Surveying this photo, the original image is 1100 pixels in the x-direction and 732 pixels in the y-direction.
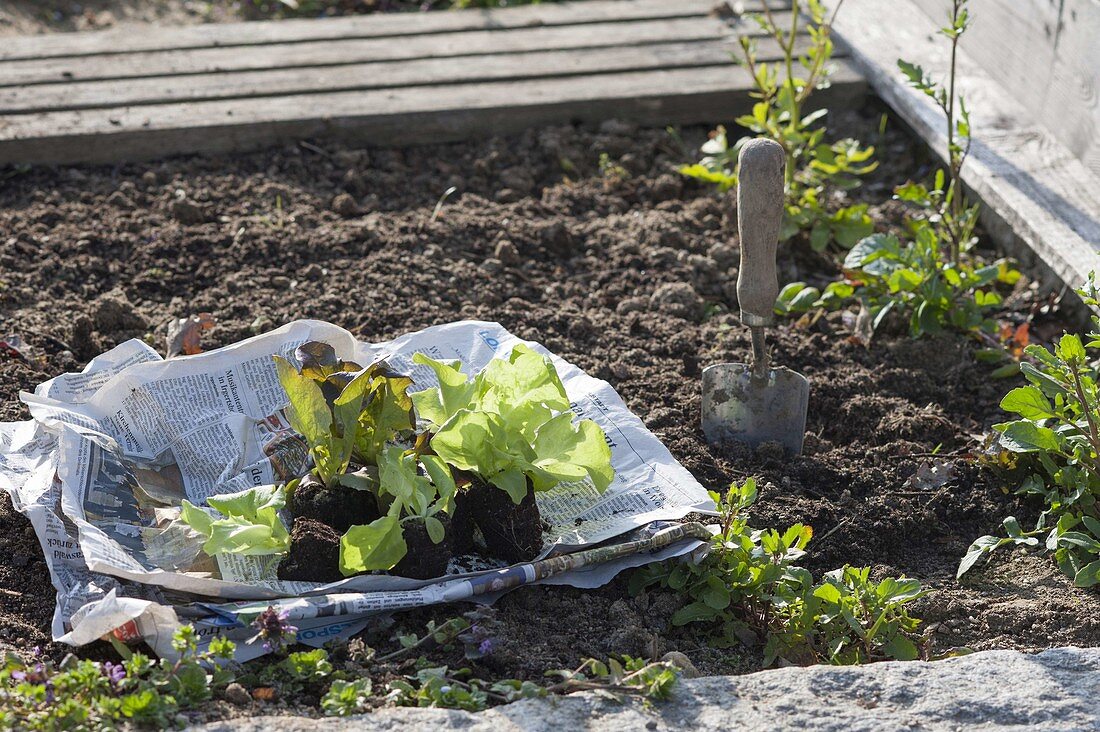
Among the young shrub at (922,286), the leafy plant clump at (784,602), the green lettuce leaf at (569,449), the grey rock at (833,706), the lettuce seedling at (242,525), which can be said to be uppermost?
the young shrub at (922,286)

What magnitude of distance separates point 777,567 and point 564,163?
2.03 metres

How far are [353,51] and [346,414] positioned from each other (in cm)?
262

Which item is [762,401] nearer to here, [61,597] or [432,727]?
[432,727]

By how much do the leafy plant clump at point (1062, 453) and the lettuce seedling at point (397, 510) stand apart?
3.31ft

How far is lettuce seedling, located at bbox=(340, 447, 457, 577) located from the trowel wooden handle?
2.58 ft

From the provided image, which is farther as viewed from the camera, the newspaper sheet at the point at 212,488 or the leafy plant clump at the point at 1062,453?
the leafy plant clump at the point at 1062,453

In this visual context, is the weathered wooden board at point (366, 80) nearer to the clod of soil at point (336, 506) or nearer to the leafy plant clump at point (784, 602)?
the clod of soil at point (336, 506)

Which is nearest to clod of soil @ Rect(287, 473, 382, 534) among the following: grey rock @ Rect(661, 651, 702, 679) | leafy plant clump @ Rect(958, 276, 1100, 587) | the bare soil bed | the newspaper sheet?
the newspaper sheet

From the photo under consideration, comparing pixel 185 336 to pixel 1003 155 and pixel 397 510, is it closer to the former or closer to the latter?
pixel 397 510

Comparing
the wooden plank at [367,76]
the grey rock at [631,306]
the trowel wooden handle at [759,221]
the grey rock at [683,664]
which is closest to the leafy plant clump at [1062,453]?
the trowel wooden handle at [759,221]

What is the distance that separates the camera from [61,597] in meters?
1.93

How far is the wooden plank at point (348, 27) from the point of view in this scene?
13.9 ft

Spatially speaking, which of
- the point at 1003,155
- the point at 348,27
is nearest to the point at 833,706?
the point at 1003,155

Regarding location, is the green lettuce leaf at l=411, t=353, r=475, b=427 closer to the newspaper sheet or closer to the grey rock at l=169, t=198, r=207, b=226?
the newspaper sheet
